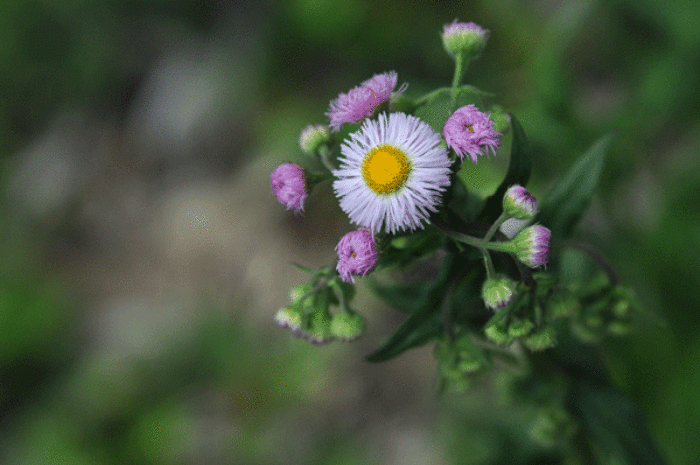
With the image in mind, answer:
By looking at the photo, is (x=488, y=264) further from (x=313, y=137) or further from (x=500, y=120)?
(x=313, y=137)

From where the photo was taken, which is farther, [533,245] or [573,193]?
[573,193]

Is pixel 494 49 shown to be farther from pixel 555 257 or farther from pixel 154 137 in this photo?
pixel 154 137

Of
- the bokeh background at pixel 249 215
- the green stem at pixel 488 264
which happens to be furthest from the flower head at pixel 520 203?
the bokeh background at pixel 249 215

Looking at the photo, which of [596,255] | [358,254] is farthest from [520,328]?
[358,254]

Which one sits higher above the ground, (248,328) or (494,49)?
(494,49)

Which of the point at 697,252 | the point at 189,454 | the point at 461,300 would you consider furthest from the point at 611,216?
the point at 189,454

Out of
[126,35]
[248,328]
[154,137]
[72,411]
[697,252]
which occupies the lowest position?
[72,411]

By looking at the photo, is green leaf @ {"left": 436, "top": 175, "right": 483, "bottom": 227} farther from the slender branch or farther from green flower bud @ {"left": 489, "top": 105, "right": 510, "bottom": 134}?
the slender branch
